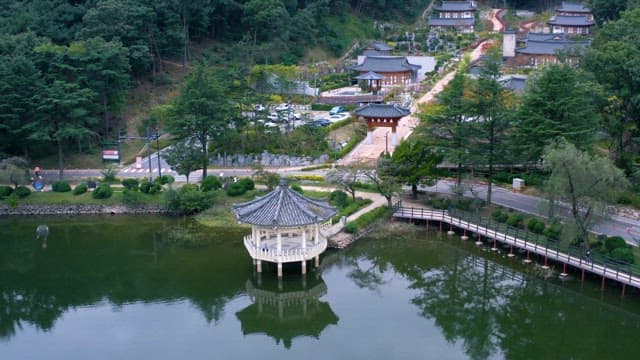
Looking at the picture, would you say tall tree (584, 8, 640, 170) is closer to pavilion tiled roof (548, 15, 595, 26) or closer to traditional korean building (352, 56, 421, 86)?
traditional korean building (352, 56, 421, 86)

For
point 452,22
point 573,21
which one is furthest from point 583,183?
point 452,22

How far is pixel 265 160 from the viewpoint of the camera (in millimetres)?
54969

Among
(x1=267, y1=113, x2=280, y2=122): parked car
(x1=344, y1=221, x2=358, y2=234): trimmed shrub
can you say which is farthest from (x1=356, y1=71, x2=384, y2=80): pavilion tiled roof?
(x1=344, y1=221, x2=358, y2=234): trimmed shrub

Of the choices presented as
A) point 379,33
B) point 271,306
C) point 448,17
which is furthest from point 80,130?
point 448,17

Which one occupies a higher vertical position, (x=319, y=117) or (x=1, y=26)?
(x=1, y=26)

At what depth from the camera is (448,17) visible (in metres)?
100

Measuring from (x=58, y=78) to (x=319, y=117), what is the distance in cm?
2191

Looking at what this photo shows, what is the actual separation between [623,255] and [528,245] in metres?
5.19

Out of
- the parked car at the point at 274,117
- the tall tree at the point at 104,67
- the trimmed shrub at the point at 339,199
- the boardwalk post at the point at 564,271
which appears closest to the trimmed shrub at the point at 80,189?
the tall tree at the point at 104,67

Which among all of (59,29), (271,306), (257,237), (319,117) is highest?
(59,29)

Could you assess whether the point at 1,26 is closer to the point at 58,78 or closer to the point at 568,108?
the point at 58,78

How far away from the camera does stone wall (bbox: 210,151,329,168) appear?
2149 inches

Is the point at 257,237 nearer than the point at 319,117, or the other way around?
the point at 257,237

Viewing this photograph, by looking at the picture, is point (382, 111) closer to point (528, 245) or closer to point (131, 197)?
point (131, 197)
